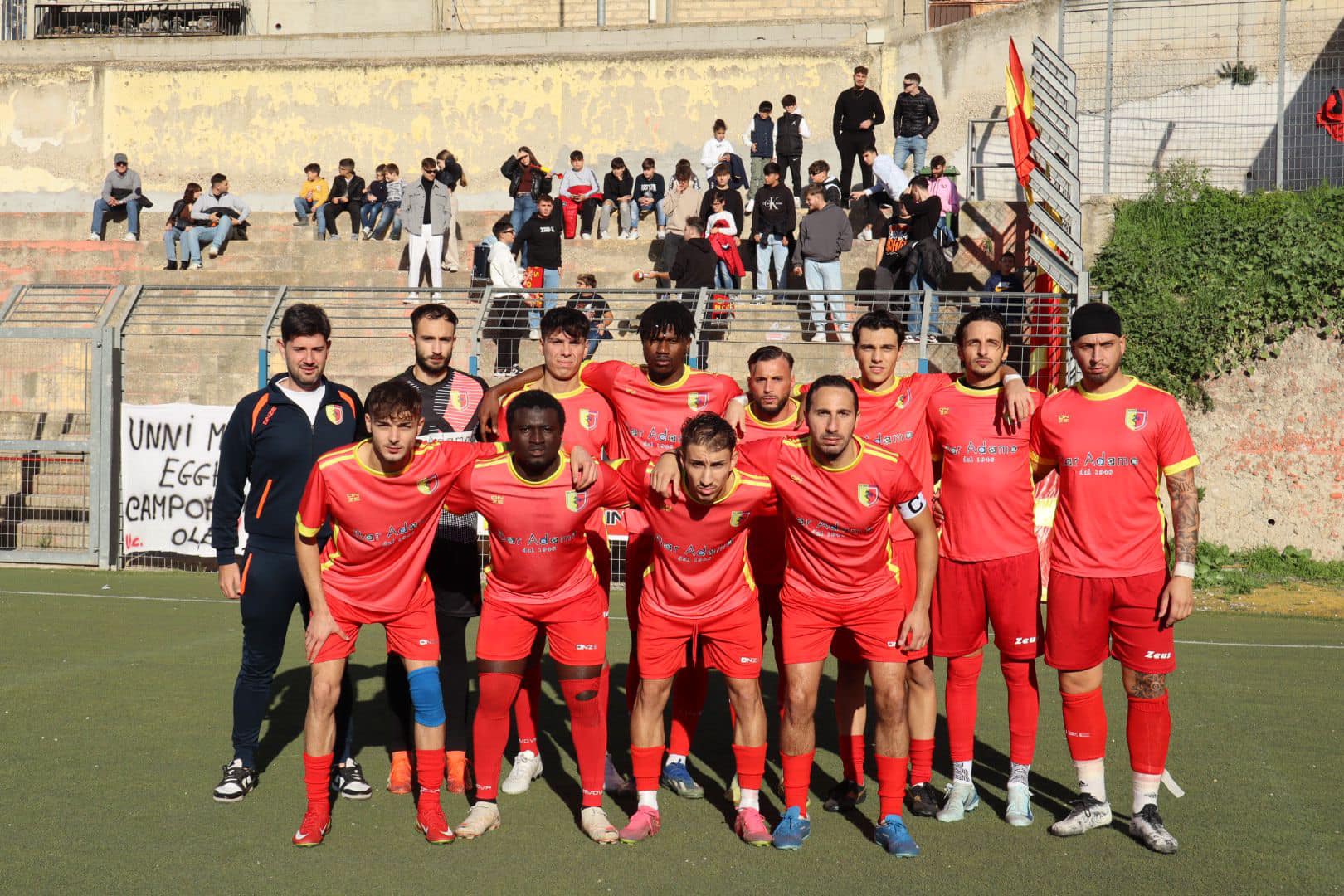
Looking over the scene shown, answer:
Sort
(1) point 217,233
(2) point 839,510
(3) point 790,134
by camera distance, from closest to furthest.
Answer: (2) point 839,510, (3) point 790,134, (1) point 217,233

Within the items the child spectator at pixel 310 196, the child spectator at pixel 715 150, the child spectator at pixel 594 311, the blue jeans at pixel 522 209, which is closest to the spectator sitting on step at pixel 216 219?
the child spectator at pixel 310 196

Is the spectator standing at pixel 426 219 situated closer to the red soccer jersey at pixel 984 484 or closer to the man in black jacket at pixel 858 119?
the man in black jacket at pixel 858 119

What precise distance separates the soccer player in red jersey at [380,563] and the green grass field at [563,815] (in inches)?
13.6

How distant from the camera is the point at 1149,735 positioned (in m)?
5.71

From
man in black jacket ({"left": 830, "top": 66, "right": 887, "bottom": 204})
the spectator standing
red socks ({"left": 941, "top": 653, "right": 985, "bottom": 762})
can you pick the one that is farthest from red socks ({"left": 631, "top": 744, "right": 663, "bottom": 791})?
man in black jacket ({"left": 830, "top": 66, "right": 887, "bottom": 204})

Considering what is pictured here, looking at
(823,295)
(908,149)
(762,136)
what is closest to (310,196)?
(762,136)

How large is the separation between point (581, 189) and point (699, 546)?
49.8ft

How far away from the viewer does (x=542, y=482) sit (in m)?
5.52

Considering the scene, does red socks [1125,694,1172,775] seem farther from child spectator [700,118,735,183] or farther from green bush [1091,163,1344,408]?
child spectator [700,118,735,183]

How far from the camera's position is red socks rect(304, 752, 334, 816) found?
5.42 metres

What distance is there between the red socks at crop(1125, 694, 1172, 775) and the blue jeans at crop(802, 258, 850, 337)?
7822mm

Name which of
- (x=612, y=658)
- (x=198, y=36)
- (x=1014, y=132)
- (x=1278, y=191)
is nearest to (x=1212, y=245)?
(x=1278, y=191)

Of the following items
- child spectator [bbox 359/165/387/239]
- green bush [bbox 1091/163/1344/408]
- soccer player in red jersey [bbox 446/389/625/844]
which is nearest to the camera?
soccer player in red jersey [bbox 446/389/625/844]

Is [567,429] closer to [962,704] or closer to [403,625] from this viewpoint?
[403,625]
